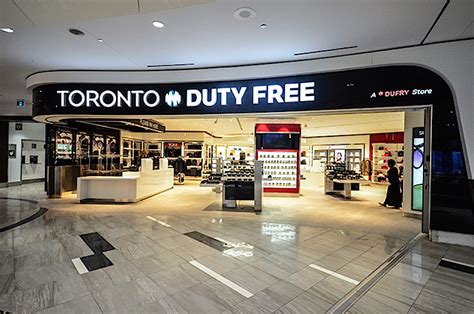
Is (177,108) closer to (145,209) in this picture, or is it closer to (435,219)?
(145,209)

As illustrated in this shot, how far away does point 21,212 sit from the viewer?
21.0 feet

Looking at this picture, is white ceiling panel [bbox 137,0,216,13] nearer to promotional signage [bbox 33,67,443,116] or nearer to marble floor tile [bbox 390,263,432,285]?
promotional signage [bbox 33,67,443,116]

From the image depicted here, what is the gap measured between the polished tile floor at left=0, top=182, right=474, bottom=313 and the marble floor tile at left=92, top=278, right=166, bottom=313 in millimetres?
10

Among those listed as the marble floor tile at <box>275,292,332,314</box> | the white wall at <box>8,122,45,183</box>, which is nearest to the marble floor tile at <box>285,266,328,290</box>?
the marble floor tile at <box>275,292,332,314</box>

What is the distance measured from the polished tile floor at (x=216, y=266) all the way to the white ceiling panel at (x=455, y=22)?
11.0 feet

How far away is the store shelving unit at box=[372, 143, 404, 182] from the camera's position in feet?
48.4

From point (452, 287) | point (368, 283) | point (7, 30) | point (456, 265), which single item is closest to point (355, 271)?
point (368, 283)

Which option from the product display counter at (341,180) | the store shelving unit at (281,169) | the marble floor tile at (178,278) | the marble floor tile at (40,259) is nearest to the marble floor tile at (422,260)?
the marble floor tile at (178,278)

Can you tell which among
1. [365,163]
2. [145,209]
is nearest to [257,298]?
[145,209]

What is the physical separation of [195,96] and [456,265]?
209 inches

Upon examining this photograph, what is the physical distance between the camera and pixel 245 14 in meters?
3.45

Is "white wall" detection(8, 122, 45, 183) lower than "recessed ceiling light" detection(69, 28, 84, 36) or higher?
lower

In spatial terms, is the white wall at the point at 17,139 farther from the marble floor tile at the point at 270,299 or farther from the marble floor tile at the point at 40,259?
the marble floor tile at the point at 270,299

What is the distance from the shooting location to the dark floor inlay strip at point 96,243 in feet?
12.8
